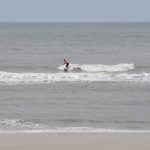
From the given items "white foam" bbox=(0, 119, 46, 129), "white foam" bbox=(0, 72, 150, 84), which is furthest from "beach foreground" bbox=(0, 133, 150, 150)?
"white foam" bbox=(0, 72, 150, 84)

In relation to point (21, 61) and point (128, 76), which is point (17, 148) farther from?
point (21, 61)

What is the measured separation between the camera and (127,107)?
1852 cm

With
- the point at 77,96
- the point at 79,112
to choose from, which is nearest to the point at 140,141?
the point at 79,112

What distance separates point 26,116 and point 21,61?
76.9 feet

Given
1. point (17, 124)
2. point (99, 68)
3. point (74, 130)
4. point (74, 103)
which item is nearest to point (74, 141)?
point (74, 130)

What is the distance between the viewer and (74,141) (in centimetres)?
1313

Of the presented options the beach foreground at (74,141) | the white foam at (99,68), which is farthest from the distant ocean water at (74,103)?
the white foam at (99,68)

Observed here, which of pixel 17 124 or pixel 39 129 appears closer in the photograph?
pixel 39 129

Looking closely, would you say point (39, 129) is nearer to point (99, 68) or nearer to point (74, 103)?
point (74, 103)

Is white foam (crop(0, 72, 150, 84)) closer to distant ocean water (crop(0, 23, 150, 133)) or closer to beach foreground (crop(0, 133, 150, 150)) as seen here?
distant ocean water (crop(0, 23, 150, 133))

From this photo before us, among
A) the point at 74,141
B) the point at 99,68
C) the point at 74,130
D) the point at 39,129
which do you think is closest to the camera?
the point at 74,141

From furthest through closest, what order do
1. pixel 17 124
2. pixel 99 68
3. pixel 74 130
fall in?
pixel 99 68 < pixel 17 124 < pixel 74 130

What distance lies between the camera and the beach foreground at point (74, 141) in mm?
12430

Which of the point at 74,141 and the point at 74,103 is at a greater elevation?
the point at 74,103
